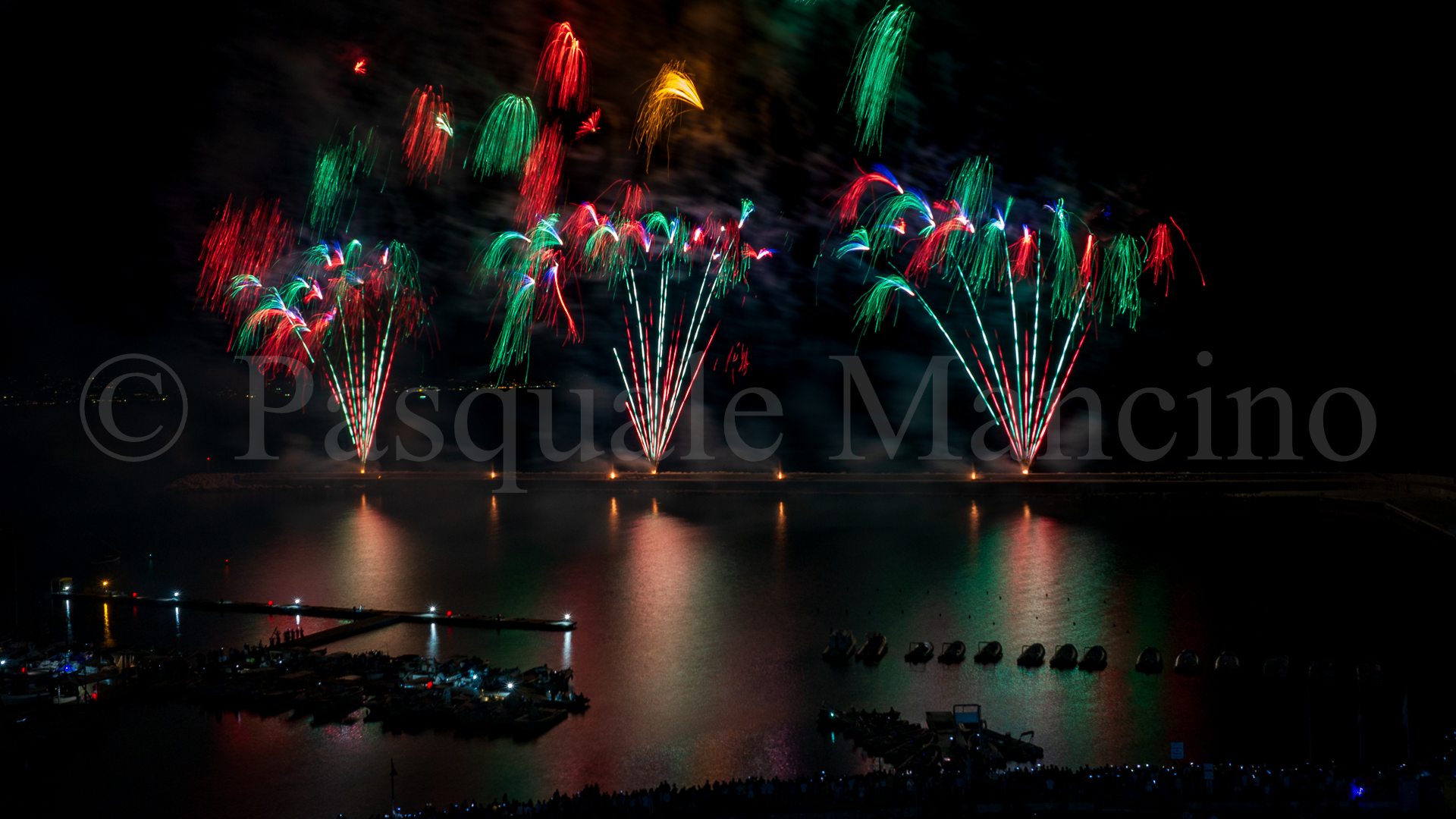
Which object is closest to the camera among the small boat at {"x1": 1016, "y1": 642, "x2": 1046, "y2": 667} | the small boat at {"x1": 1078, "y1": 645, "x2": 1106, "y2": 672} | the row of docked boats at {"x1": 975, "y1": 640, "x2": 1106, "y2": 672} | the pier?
the small boat at {"x1": 1078, "y1": 645, "x2": 1106, "y2": 672}

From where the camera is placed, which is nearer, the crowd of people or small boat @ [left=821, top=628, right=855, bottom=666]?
the crowd of people

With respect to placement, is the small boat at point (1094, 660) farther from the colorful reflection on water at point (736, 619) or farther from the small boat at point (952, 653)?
the small boat at point (952, 653)

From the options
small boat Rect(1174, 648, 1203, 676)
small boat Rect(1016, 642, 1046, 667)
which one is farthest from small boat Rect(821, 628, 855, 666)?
small boat Rect(1174, 648, 1203, 676)

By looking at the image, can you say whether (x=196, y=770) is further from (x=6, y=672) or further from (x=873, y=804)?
(x=873, y=804)

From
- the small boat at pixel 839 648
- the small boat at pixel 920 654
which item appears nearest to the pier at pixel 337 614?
the small boat at pixel 839 648

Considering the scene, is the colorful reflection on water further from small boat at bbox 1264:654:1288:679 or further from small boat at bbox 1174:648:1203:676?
small boat at bbox 1264:654:1288:679

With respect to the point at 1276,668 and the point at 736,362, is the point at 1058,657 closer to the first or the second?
the point at 1276,668

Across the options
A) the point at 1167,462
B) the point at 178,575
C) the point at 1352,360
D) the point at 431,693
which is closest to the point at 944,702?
the point at 431,693

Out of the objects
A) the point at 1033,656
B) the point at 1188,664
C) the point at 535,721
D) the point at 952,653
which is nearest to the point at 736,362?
the point at 952,653
